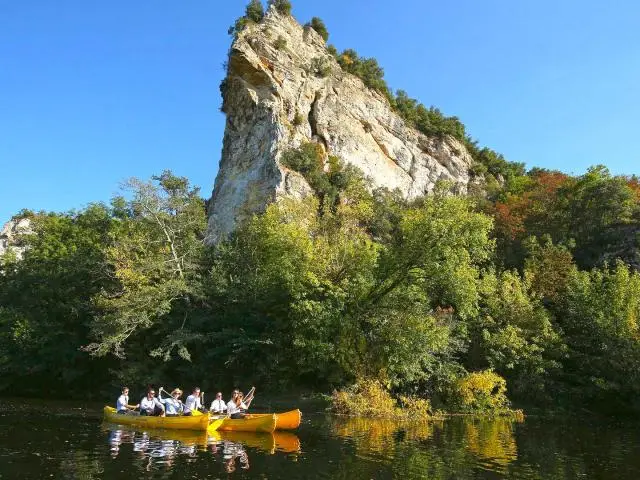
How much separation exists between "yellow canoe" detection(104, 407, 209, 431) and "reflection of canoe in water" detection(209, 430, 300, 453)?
0.55 meters

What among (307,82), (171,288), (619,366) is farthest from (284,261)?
(307,82)

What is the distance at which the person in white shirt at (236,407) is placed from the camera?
20084mm

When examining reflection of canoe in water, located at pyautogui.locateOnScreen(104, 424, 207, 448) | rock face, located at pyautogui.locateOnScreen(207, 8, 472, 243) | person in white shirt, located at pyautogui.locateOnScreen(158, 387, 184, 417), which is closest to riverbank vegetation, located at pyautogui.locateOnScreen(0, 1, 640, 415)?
person in white shirt, located at pyautogui.locateOnScreen(158, 387, 184, 417)

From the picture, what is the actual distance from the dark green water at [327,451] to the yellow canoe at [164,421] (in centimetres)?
61

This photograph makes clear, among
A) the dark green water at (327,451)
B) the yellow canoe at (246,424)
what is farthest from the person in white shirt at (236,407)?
the dark green water at (327,451)

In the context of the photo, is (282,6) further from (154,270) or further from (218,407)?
(218,407)

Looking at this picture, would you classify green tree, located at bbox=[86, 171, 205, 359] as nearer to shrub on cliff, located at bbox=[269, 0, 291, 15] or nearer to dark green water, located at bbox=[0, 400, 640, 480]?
dark green water, located at bbox=[0, 400, 640, 480]

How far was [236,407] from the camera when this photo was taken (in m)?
20.9

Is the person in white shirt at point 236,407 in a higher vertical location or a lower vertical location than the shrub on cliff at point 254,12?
lower

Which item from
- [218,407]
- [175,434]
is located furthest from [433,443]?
[175,434]

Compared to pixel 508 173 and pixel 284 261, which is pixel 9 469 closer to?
pixel 284 261

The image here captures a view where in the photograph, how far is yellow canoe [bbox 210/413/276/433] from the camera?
18.7m

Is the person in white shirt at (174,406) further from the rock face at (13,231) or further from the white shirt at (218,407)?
the rock face at (13,231)

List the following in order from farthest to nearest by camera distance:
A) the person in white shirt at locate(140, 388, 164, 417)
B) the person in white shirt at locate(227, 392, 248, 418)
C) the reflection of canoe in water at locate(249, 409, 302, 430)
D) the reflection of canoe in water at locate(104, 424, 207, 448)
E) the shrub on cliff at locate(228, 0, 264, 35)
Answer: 1. the shrub on cliff at locate(228, 0, 264, 35)
2. the person in white shirt at locate(140, 388, 164, 417)
3. the person in white shirt at locate(227, 392, 248, 418)
4. the reflection of canoe in water at locate(249, 409, 302, 430)
5. the reflection of canoe in water at locate(104, 424, 207, 448)
